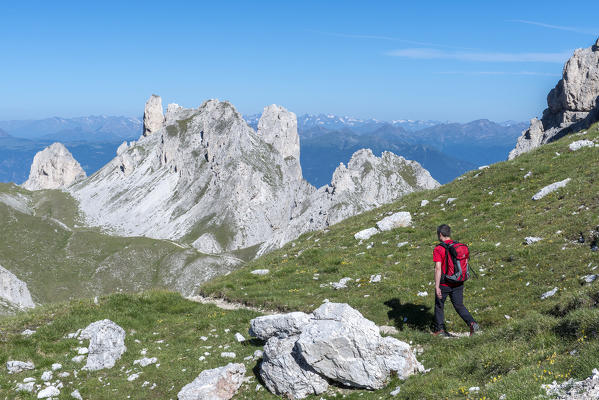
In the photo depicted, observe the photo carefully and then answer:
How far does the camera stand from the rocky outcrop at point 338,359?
1112 cm

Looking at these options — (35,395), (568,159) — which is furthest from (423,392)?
(568,159)

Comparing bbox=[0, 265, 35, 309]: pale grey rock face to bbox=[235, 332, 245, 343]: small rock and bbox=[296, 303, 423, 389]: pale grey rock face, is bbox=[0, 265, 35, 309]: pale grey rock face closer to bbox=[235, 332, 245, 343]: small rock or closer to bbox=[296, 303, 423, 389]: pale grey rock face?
bbox=[235, 332, 245, 343]: small rock

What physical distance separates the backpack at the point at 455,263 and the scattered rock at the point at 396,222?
43.4 ft

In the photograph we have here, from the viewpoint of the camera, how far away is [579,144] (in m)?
29.0

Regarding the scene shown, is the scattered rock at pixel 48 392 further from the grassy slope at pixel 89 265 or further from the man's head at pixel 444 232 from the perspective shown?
the grassy slope at pixel 89 265

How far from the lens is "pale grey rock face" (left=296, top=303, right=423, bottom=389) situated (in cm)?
1109

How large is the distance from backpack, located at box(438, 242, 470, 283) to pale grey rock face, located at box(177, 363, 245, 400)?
25.8 ft

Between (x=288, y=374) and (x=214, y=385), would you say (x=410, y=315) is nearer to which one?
(x=288, y=374)

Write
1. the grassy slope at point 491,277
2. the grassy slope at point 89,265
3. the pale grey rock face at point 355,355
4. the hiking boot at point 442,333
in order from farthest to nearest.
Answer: the grassy slope at point 89,265
the hiking boot at point 442,333
the pale grey rock face at point 355,355
the grassy slope at point 491,277

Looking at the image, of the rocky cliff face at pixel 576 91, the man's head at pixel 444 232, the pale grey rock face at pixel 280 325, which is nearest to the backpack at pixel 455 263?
the man's head at pixel 444 232

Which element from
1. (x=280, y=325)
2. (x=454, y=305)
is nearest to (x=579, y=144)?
(x=454, y=305)

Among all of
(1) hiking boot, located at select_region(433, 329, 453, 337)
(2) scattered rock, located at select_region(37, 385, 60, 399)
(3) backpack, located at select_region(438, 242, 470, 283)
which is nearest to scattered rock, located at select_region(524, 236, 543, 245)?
(3) backpack, located at select_region(438, 242, 470, 283)

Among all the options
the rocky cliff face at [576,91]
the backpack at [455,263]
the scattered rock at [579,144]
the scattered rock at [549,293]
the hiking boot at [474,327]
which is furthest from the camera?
the rocky cliff face at [576,91]

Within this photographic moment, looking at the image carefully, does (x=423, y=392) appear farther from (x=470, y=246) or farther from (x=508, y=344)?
(x=470, y=246)
